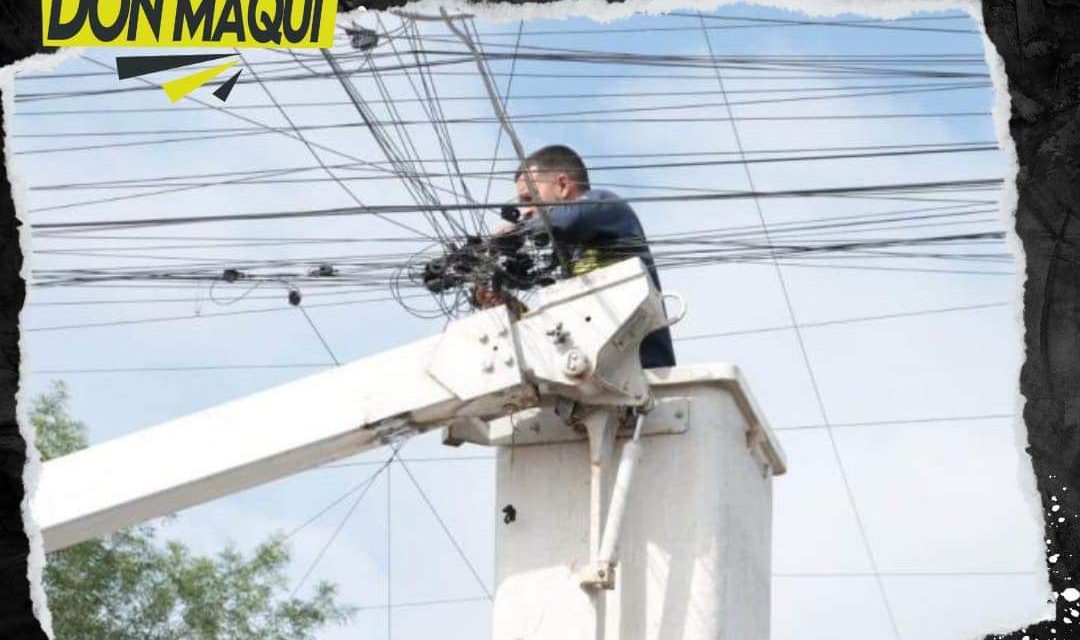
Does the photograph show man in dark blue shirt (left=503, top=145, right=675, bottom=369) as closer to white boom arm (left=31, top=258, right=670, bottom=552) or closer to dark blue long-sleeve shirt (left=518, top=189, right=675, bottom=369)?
dark blue long-sleeve shirt (left=518, top=189, right=675, bottom=369)

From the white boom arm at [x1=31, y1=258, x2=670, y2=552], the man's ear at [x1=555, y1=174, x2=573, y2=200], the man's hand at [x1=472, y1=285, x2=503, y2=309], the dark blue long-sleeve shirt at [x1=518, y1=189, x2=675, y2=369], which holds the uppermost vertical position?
the man's ear at [x1=555, y1=174, x2=573, y2=200]

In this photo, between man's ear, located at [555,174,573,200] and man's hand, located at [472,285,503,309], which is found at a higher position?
man's ear, located at [555,174,573,200]

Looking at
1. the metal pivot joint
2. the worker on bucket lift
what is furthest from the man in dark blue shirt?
the metal pivot joint

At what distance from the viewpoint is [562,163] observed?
723 centimetres

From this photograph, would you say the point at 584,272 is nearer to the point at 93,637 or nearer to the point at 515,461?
the point at 515,461

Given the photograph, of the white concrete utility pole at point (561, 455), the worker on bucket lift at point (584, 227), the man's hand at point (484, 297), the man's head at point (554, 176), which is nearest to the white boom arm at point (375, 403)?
the white concrete utility pole at point (561, 455)

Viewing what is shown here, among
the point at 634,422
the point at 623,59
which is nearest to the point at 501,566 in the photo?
the point at 634,422

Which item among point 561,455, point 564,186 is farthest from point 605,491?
point 564,186

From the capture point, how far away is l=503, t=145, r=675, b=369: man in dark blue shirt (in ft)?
22.8

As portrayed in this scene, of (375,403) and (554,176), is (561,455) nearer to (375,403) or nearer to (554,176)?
(375,403)

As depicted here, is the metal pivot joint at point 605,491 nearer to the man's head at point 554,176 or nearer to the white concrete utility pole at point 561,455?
the white concrete utility pole at point 561,455

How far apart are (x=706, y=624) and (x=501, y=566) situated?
2.64 ft

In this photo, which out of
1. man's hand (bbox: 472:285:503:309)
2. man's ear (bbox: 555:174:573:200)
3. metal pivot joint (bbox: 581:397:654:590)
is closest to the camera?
metal pivot joint (bbox: 581:397:654:590)

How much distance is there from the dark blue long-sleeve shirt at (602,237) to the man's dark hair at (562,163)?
13cm
